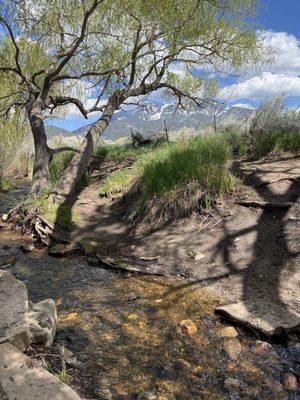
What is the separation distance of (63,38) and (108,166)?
338 cm

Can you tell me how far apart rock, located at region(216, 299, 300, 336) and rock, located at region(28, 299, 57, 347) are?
1.68m

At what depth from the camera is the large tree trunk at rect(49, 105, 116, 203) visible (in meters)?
8.48

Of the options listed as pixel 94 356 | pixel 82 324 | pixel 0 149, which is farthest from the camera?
pixel 0 149

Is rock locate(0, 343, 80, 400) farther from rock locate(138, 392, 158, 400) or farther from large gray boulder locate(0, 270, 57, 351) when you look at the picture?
rock locate(138, 392, 158, 400)

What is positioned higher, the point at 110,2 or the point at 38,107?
the point at 110,2

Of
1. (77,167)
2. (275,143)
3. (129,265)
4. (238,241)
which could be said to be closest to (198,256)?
(238,241)

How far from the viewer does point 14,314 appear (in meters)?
3.38

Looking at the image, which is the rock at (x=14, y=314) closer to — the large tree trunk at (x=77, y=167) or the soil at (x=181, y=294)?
the soil at (x=181, y=294)

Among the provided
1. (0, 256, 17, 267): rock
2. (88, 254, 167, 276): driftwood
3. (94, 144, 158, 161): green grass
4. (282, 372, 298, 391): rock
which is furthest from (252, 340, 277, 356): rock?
(94, 144, 158, 161): green grass

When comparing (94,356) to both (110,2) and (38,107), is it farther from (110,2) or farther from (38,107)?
(110,2)

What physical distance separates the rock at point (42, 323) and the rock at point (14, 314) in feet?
0.44

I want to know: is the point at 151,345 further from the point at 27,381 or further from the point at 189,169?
the point at 189,169

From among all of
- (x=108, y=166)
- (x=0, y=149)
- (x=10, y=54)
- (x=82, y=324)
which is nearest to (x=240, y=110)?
(x=108, y=166)

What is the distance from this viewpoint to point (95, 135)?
33.7ft
